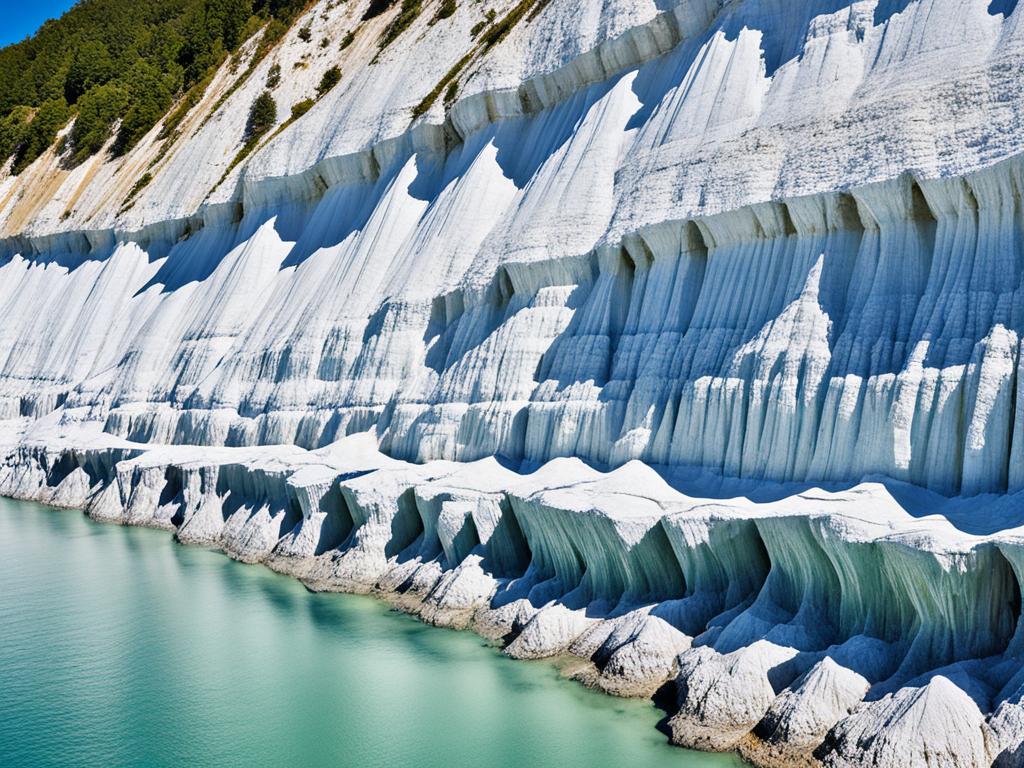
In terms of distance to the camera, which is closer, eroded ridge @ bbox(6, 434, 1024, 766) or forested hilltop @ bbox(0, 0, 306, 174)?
eroded ridge @ bbox(6, 434, 1024, 766)

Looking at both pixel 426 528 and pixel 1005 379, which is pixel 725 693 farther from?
pixel 426 528

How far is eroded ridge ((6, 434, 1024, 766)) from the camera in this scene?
12.2 meters

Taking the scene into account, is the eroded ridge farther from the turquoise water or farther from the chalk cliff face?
the turquoise water

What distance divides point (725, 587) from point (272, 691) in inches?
307

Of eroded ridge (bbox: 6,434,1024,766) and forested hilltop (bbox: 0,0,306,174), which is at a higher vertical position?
forested hilltop (bbox: 0,0,306,174)

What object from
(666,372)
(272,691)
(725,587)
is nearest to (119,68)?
(666,372)

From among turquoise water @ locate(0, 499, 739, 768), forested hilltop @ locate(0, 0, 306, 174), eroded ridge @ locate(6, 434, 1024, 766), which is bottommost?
turquoise water @ locate(0, 499, 739, 768)

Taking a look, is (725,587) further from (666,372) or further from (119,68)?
(119,68)

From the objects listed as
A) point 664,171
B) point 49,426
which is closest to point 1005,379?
point 664,171

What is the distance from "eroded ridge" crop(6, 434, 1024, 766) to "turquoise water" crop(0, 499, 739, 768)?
2.62ft

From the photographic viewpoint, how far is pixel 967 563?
12.2 m

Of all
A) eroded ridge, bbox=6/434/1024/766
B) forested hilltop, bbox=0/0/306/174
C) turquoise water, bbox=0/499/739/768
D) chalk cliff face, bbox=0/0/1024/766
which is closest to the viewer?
eroded ridge, bbox=6/434/1024/766

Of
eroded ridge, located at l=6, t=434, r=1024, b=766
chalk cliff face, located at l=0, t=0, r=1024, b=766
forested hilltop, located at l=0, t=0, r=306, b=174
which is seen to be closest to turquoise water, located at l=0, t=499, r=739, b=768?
eroded ridge, located at l=6, t=434, r=1024, b=766

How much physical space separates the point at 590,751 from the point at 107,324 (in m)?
40.7
